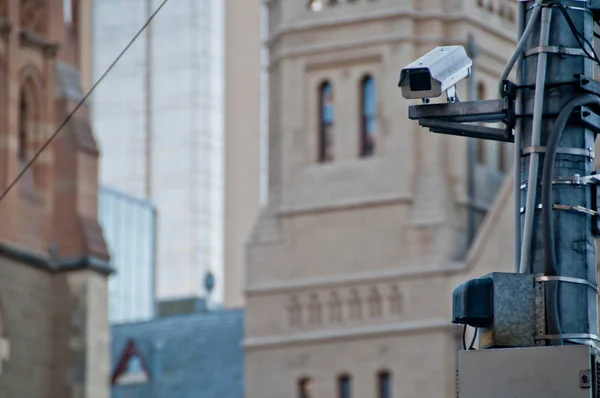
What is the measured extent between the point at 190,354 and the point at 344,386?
10725 mm

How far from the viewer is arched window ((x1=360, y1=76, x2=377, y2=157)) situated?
170ft

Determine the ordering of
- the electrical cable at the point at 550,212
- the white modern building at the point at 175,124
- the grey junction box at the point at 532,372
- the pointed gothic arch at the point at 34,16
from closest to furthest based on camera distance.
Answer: the grey junction box at the point at 532,372 → the electrical cable at the point at 550,212 → the pointed gothic arch at the point at 34,16 → the white modern building at the point at 175,124

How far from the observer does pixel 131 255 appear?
7744cm

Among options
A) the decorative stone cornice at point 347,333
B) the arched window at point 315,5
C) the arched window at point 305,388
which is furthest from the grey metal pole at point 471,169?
the arched window at point 305,388

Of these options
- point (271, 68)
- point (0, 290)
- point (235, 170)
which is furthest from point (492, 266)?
point (235, 170)

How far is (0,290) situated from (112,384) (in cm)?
1747

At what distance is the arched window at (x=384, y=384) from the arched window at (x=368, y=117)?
15.1 feet

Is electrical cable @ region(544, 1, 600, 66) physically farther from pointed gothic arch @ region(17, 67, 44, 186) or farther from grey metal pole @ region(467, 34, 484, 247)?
grey metal pole @ region(467, 34, 484, 247)

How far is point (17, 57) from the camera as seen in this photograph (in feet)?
148

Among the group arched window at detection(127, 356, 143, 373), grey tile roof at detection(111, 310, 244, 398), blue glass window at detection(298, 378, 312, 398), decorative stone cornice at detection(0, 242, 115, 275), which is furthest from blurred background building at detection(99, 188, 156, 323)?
decorative stone cornice at detection(0, 242, 115, 275)

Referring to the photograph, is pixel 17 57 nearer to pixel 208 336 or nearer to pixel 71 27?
pixel 71 27

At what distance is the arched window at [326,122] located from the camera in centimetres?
5234

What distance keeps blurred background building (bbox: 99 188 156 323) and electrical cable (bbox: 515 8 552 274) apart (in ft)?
216

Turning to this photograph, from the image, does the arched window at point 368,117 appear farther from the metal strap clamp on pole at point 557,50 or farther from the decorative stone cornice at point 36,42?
the metal strap clamp on pole at point 557,50
